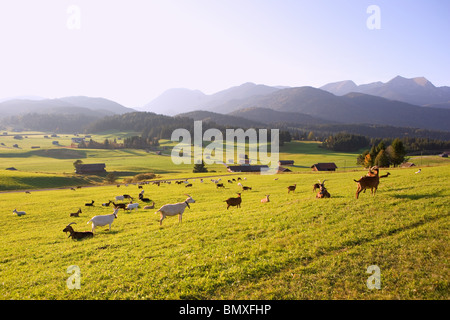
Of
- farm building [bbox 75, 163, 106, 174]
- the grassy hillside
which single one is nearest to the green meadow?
the grassy hillside

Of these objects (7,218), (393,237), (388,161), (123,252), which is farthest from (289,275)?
(388,161)

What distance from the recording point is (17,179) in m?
66.3

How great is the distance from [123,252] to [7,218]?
2221 centimetres

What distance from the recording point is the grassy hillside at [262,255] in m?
8.70

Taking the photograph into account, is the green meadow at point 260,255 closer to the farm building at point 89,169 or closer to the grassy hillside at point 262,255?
the grassy hillside at point 262,255

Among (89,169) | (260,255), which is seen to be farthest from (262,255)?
(89,169)

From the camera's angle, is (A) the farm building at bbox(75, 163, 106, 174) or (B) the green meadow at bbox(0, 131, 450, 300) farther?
(A) the farm building at bbox(75, 163, 106, 174)

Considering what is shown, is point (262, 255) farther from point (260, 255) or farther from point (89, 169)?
point (89, 169)

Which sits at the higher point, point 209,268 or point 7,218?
point 209,268

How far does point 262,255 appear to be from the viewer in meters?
11.1

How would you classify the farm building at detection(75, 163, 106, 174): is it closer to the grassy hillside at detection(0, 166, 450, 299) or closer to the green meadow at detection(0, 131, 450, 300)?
the green meadow at detection(0, 131, 450, 300)

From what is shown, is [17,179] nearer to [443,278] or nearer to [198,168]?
[198,168]

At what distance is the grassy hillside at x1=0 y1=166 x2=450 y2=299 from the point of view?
870cm

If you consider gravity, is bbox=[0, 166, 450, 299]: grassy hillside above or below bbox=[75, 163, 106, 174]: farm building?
above
